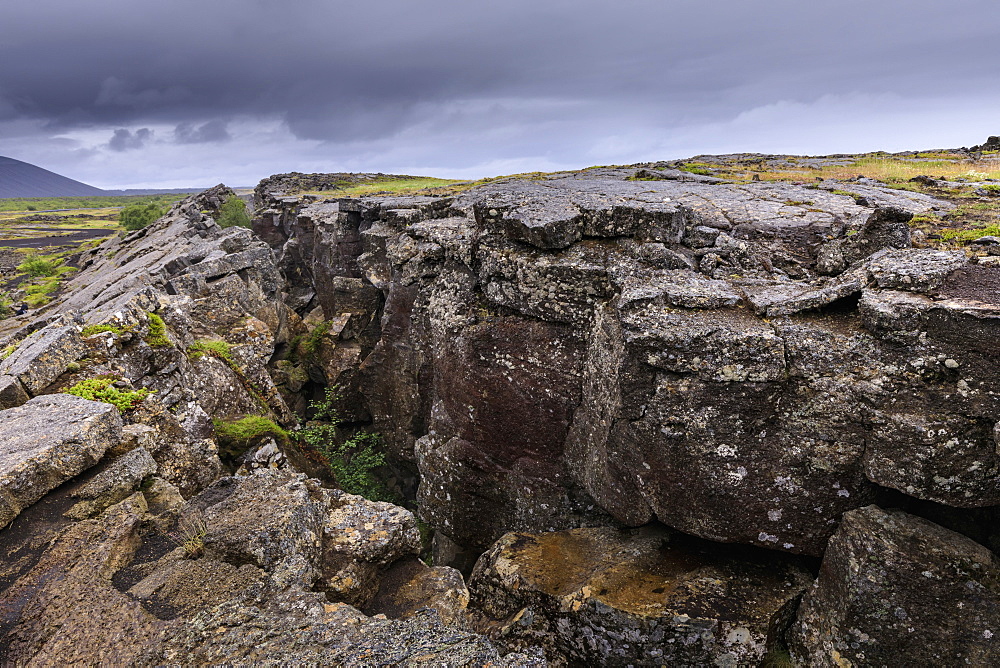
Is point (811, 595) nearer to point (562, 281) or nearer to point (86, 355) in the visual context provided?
point (562, 281)

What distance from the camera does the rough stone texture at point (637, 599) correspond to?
8.19 metres

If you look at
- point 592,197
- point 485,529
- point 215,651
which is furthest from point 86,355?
point 592,197

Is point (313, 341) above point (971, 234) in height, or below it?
below

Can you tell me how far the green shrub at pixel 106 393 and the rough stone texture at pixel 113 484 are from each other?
9.41ft

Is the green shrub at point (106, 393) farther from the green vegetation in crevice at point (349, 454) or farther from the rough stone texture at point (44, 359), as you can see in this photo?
the green vegetation in crevice at point (349, 454)

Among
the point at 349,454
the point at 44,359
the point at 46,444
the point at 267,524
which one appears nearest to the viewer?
the point at 267,524

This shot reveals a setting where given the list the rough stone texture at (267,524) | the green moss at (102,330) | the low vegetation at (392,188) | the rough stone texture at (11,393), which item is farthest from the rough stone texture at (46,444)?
the low vegetation at (392,188)

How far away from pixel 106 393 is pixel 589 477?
10024 mm

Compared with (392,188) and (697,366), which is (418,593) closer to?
(697,366)

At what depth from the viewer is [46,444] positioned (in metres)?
6.98

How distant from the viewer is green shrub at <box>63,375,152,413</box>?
32.3ft

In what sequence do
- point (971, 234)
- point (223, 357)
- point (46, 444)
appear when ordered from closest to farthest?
point (46, 444)
point (971, 234)
point (223, 357)

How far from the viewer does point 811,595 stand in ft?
26.6

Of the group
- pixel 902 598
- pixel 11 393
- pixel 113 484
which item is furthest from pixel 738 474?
pixel 11 393
